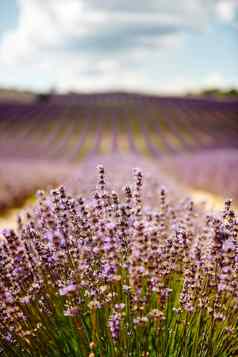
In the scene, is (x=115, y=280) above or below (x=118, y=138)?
below

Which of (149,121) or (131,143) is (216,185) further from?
(149,121)

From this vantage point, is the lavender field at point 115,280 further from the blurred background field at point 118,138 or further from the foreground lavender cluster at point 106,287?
the blurred background field at point 118,138

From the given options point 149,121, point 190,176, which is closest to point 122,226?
point 190,176

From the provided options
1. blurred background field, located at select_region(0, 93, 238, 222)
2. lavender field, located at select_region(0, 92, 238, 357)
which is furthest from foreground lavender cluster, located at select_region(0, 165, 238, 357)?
blurred background field, located at select_region(0, 93, 238, 222)

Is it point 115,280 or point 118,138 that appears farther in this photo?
point 118,138

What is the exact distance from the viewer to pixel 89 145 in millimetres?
23438

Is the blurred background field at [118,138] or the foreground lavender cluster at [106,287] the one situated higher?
the blurred background field at [118,138]

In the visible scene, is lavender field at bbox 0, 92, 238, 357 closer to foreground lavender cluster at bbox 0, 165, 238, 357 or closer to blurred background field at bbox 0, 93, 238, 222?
foreground lavender cluster at bbox 0, 165, 238, 357

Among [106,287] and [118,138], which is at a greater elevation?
[118,138]

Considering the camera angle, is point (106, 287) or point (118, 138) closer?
point (106, 287)

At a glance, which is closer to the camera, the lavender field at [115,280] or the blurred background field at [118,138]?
the lavender field at [115,280]

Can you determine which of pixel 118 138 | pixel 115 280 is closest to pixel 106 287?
pixel 115 280

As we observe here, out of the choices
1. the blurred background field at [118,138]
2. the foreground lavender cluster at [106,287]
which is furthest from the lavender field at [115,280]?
the blurred background field at [118,138]

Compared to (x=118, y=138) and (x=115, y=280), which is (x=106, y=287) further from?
(x=118, y=138)
